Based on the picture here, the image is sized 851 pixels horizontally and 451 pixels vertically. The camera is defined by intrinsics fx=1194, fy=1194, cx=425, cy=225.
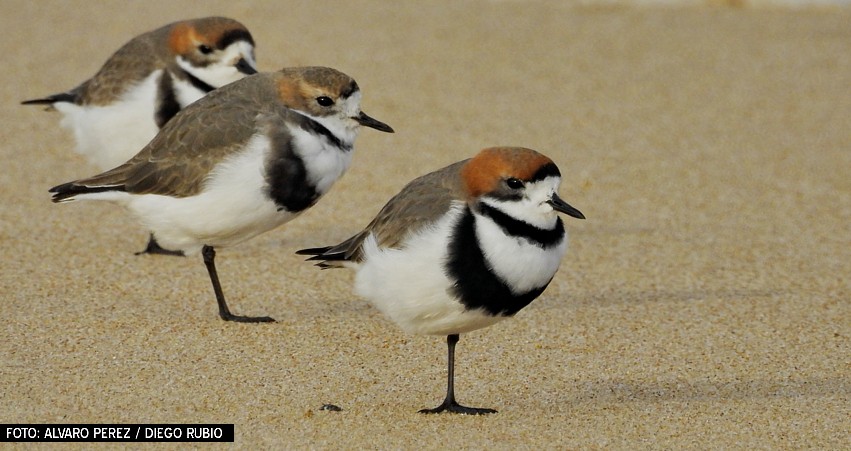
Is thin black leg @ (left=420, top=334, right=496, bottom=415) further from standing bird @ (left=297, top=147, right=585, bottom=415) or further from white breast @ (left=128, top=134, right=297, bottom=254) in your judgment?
white breast @ (left=128, top=134, right=297, bottom=254)

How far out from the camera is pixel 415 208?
4699mm

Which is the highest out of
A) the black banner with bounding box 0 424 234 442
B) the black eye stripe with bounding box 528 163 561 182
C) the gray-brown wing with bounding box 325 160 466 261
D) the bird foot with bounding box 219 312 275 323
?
the black eye stripe with bounding box 528 163 561 182

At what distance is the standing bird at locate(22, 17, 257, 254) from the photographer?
6617mm

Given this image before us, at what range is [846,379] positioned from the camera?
524 centimetres

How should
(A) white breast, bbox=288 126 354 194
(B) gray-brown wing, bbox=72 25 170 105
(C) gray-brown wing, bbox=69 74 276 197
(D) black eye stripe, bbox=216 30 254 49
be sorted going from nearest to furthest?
(A) white breast, bbox=288 126 354 194, (C) gray-brown wing, bbox=69 74 276 197, (D) black eye stripe, bbox=216 30 254 49, (B) gray-brown wing, bbox=72 25 170 105

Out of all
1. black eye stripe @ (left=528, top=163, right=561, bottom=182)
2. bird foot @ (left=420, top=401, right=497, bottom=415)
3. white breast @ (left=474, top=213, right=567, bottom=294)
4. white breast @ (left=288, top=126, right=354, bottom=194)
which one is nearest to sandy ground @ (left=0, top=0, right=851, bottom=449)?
bird foot @ (left=420, top=401, right=497, bottom=415)

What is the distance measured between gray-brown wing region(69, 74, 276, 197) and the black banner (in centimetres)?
144

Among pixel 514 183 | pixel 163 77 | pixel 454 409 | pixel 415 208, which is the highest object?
pixel 514 183

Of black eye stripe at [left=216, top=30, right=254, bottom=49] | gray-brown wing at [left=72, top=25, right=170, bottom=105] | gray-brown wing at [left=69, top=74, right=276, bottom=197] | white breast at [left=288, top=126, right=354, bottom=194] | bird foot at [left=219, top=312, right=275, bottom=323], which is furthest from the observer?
gray-brown wing at [left=72, top=25, right=170, bottom=105]

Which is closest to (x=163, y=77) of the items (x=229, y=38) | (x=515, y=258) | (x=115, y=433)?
(x=229, y=38)

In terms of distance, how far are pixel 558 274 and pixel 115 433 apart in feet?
9.69

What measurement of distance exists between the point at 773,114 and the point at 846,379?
459 centimetres

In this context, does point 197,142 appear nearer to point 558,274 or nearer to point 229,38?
point 229,38

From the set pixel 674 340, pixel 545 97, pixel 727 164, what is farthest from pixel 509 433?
pixel 545 97
